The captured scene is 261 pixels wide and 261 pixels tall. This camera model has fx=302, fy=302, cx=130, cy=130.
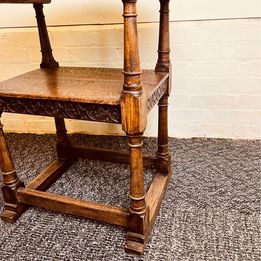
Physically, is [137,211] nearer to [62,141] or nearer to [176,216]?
[176,216]

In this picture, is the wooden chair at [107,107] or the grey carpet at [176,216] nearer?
the wooden chair at [107,107]

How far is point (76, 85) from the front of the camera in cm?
90

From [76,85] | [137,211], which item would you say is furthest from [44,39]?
[137,211]

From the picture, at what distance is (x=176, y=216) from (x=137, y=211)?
0.67 feet

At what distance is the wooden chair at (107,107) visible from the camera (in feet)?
2.37

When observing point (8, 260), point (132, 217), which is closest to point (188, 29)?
point (132, 217)

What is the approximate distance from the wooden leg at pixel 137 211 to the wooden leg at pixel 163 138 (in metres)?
0.30

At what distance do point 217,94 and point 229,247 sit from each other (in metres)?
0.77

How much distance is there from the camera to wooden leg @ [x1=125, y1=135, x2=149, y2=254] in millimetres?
812

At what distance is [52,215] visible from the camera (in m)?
1.03

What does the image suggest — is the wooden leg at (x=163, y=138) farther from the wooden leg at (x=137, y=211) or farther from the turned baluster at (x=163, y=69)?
the wooden leg at (x=137, y=211)

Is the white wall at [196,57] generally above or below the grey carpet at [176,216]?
above

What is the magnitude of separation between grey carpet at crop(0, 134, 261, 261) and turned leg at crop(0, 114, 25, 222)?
27mm

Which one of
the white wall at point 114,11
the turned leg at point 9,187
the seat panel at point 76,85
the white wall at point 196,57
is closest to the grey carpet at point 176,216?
the turned leg at point 9,187
